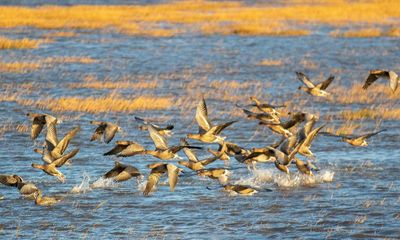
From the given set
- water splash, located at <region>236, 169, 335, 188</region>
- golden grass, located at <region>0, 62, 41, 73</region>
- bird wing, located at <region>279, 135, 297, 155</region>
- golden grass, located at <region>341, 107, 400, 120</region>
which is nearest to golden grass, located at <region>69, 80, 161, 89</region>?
golden grass, located at <region>0, 62, 41, 73</region>

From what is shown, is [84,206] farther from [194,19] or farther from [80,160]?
[194,19]

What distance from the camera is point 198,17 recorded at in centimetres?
5253

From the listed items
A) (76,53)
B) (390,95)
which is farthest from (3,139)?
(76,53)

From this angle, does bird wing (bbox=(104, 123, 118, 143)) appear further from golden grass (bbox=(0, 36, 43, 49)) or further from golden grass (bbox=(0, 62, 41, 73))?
golden grass (bbox=(0, 36, 43, 49))

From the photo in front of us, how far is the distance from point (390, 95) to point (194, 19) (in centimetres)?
2785

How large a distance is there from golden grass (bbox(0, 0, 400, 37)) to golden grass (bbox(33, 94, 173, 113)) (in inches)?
796

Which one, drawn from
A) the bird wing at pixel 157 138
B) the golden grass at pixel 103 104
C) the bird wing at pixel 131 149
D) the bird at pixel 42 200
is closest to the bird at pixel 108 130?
the bird wing at pixel 131 149

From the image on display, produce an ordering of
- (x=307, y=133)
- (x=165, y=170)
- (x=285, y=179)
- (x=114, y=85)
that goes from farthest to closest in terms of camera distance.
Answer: (x=114, y=85)
(x=285, y=179)
(x=307, y=133)
(x=165, y=170)

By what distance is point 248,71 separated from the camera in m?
30.2

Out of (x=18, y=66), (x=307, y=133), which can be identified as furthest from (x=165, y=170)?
(x=18, y=66)

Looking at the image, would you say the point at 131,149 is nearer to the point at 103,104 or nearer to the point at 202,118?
the point at 202,118

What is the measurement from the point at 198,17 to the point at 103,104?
3090 cm

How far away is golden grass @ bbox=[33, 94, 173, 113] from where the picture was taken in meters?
21.8

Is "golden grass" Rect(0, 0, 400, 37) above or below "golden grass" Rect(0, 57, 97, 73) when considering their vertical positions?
below
